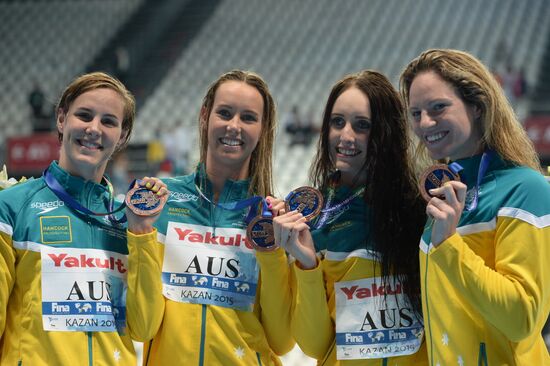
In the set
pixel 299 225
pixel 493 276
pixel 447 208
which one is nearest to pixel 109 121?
pixel 299 225

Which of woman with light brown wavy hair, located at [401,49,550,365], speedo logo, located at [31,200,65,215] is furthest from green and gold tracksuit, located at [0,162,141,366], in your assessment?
woman with light brown wavy hair, located at [401,49,550,365]

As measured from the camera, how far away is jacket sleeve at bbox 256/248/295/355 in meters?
2.69

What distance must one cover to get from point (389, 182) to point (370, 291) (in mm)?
412

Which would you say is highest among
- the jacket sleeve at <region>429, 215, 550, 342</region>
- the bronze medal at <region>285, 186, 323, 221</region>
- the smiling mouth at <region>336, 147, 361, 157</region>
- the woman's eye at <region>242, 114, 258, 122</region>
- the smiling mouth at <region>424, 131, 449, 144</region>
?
the woman's eye at <region>242, 114, 258, 122</region>

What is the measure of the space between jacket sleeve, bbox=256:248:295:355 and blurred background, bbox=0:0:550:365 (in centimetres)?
914

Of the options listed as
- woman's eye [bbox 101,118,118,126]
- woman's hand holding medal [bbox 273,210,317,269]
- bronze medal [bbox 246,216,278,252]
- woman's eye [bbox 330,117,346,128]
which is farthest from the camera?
woman's eye [bbox 330,117,346,128]

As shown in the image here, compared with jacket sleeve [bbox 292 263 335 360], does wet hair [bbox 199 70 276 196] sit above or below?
above

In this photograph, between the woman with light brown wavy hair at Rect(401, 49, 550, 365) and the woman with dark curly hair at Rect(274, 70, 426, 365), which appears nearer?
the woman with light brown wavy hair at Rect(401, 49, 550, 365)

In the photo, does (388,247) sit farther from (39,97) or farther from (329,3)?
(329,3)

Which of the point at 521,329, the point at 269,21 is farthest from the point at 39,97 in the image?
the point at 521,329

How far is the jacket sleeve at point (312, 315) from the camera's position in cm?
262

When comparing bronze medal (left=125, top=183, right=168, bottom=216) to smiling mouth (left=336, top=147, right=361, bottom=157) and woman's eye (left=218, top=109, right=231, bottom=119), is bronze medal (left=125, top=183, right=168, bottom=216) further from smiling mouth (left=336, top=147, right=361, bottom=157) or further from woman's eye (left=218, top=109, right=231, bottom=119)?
smiling mouth (left=336, top=147, right=361, bottom=157)

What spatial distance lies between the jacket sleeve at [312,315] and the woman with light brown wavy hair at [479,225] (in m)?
0.36

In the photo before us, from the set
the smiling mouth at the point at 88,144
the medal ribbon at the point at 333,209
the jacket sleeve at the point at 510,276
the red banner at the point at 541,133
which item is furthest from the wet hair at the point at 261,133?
the red banner at the point at 541,133
